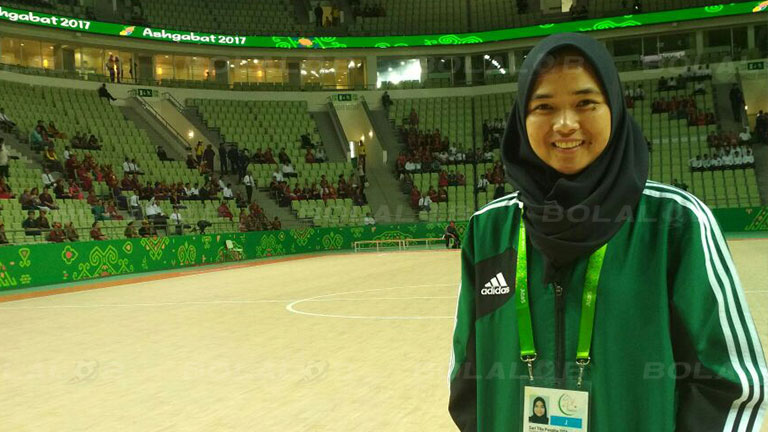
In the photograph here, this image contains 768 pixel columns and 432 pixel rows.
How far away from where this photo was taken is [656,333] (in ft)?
5.46

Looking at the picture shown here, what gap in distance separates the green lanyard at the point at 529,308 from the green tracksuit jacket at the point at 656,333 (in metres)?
0.02

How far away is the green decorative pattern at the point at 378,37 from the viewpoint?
33.6 m

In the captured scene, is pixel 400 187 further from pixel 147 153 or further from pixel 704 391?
pixel 704 391

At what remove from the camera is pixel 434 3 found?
42.8 metres

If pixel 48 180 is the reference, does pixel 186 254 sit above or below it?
below

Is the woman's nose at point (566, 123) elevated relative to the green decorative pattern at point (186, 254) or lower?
elevated

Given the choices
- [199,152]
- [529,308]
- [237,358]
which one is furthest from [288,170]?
[529,308]

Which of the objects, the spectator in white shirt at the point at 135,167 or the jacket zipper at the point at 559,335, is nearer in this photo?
the jacket zipper at the point at 559,335

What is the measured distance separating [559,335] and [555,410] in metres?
0.17

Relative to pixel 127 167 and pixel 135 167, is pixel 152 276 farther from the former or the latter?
pixel 135 167

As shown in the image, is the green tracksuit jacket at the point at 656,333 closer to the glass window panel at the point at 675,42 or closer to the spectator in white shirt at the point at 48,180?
the spectator in white shirt at the point at 48,180

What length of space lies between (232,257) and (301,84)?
17527 mm

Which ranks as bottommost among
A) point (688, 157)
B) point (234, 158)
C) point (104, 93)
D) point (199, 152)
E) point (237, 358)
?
point (237, 358)

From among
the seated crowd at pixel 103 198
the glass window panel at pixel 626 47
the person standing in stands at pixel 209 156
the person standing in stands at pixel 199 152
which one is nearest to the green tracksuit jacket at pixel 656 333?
the seated crowd at pixel 103 198
